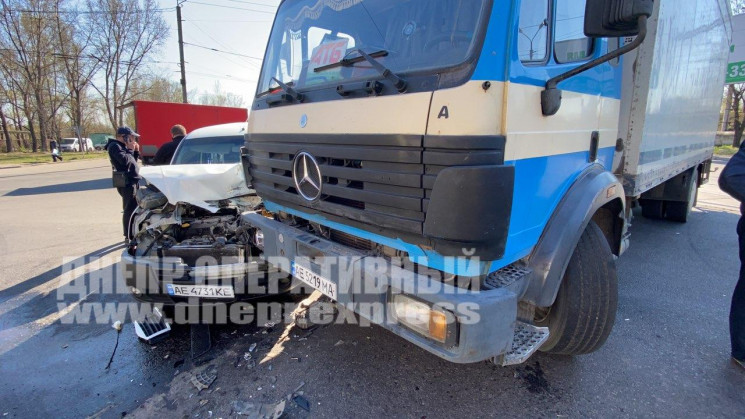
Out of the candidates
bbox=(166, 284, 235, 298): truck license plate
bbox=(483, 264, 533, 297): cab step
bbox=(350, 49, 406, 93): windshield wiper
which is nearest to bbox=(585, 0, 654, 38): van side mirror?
bbox=(350, 49, 406, 93): windshield wiper

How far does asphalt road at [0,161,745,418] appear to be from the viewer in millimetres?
2375

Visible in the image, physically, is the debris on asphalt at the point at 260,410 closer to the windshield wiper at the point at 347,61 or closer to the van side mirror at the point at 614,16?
the windshield wiper at the point at 347,61

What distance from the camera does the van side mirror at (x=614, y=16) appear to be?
1651mm

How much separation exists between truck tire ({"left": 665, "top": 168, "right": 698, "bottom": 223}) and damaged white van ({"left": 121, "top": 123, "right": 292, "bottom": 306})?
6.88m

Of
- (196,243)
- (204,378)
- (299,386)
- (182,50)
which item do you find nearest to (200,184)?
(196,243)

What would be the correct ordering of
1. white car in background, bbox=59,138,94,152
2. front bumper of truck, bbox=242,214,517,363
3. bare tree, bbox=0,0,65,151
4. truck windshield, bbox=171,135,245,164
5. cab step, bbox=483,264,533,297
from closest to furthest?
front bumper of truck, bbox=242,214,517,363 < cab step, bbox=483,264,533,297 < truck windshield, bbox=171,135,245,164 < bare tree, bbox=0,0,65,151 < white car in background, bbox=59,138,94,152

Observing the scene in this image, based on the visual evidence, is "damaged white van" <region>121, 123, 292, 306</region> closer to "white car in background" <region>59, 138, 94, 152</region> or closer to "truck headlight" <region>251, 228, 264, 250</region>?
"truck headlight" <region>251, 228, 264, 250</region>

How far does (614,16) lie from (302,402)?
264 cm

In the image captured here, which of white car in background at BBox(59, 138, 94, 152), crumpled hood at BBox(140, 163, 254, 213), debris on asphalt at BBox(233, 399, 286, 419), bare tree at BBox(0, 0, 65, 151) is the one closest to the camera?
debris on asphalt at BBox(233, 399, 286, 419)

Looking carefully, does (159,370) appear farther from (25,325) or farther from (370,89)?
(370,89)

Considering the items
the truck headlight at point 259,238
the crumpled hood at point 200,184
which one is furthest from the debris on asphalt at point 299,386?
the crumpled hood at point 200,184

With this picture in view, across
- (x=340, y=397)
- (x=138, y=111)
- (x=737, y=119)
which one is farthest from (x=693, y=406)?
(x=737, y=119)

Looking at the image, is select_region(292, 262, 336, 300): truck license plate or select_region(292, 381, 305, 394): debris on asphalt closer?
select_region(292, 262, 336, 300): truck license plate

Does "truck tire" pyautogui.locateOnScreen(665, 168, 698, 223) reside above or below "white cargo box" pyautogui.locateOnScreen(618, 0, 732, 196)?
below
